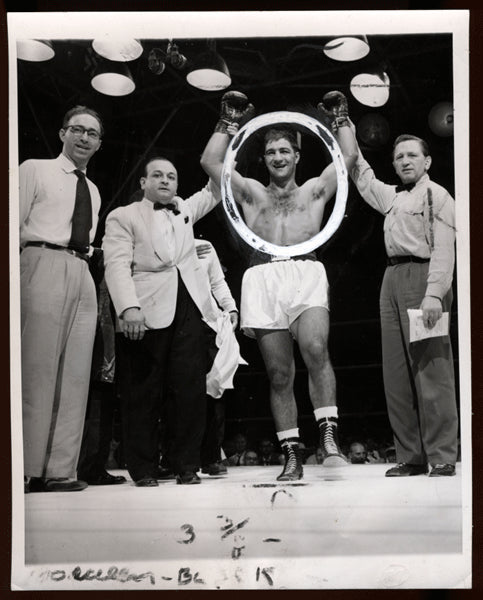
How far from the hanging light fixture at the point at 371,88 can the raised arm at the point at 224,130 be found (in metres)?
0.36

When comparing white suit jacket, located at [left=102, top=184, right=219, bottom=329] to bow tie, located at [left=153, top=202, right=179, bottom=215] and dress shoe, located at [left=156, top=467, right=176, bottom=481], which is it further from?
dress shoe, located at [left=156, top=467, right=176, bottom=481]

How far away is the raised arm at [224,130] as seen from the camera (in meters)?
2.63

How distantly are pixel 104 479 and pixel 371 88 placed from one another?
1.59 m

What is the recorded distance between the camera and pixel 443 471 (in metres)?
2.61

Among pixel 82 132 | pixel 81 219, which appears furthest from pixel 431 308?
pixel 82 132

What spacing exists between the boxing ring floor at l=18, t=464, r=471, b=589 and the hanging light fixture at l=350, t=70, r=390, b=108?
127 cm

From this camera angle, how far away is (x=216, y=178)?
266cm

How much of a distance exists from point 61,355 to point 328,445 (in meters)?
0.94

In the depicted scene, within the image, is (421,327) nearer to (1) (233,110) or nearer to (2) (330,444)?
(2) (330,444)

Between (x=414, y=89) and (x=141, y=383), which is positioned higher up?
(x=414, y=89)

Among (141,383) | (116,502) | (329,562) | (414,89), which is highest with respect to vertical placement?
(414,89)

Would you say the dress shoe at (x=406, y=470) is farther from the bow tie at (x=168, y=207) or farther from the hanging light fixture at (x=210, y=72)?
the hanging light fixture at (x=210, y=72)
